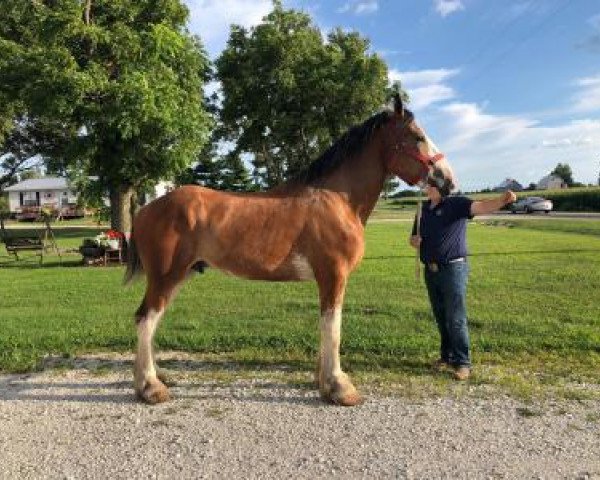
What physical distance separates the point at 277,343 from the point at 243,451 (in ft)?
9.33

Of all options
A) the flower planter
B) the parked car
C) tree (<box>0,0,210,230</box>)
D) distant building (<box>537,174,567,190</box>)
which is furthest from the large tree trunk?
distant building (<box>537,174,567,190</box>)

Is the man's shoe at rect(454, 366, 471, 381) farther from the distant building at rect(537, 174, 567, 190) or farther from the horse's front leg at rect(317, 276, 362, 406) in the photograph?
the distant building at rect(537, 174, 567, 190)

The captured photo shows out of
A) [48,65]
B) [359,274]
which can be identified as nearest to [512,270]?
[359,274]

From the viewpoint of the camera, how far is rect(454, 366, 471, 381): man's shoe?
556 cm

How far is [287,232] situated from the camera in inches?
206

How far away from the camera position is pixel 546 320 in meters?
7.76

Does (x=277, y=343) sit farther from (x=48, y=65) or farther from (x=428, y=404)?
(x=48, y=65)

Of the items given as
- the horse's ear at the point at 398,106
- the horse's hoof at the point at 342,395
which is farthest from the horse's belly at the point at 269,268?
the horse's ear at the point at 398,106

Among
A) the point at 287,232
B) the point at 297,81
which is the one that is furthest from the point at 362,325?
the point at 297,81

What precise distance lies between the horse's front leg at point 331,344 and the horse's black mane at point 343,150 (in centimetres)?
101

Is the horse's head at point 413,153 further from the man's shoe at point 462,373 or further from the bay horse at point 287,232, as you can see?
the man's shoe at point 462,373

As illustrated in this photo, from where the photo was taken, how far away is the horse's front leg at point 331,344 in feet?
16.5

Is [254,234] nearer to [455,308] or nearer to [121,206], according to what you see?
[455,308]

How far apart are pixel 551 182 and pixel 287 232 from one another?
112 m
